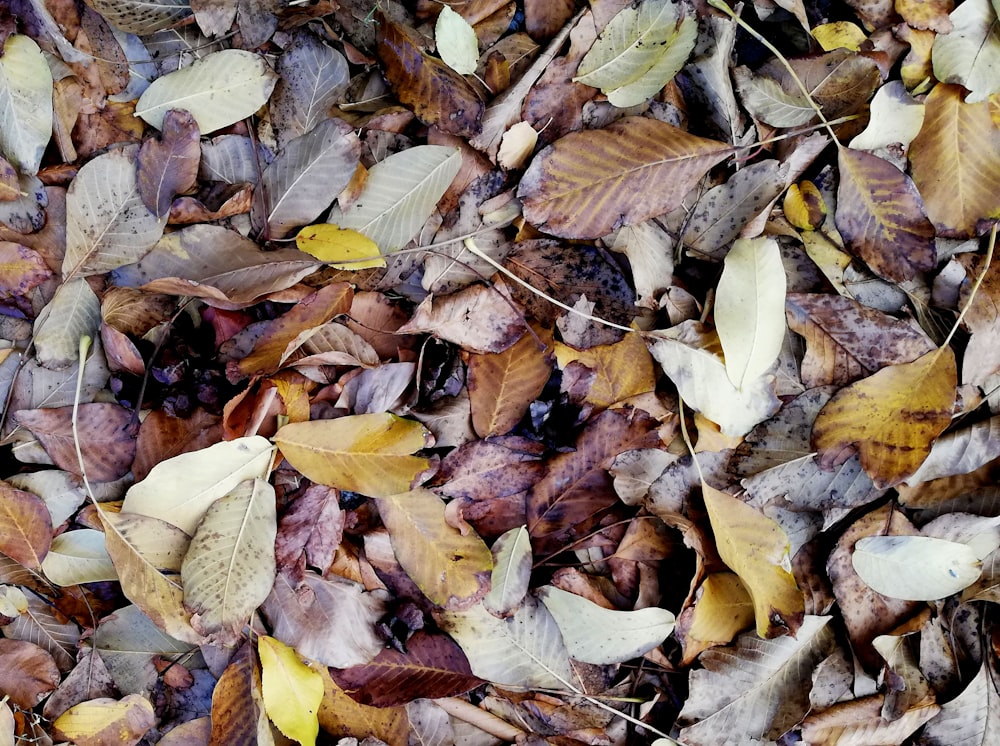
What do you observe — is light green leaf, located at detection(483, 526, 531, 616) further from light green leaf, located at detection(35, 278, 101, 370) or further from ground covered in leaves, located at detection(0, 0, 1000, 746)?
light green leaf, located at detection(35, 278, 101, 370)

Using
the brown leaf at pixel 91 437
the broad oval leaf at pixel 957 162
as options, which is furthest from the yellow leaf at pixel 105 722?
the broad oval leaf at pixel 957 162

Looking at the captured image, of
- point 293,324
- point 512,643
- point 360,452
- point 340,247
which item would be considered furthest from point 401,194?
point 512,643

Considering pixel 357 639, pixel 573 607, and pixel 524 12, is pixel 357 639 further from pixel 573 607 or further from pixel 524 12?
pixel 524 12

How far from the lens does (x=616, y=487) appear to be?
0.94 meters

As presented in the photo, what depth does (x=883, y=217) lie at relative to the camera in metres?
0.94

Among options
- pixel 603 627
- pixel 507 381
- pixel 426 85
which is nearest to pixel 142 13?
pixel 426 85

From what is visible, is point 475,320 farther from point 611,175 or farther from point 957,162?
point 957,162

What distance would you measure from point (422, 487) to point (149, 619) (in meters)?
0.40

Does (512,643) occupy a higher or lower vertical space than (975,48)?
lower

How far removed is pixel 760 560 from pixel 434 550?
417mm

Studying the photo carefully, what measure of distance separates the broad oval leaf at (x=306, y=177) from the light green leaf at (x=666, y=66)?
1.17 ft

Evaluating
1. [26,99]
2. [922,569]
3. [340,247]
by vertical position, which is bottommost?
[922,569]

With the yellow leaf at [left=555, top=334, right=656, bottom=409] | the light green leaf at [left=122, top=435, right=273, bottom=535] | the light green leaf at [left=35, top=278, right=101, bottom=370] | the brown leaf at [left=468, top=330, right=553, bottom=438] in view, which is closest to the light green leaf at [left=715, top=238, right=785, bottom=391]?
the yellow leaf at [left=555, top=334, right=656, bottom=409]

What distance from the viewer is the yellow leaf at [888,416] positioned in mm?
923
